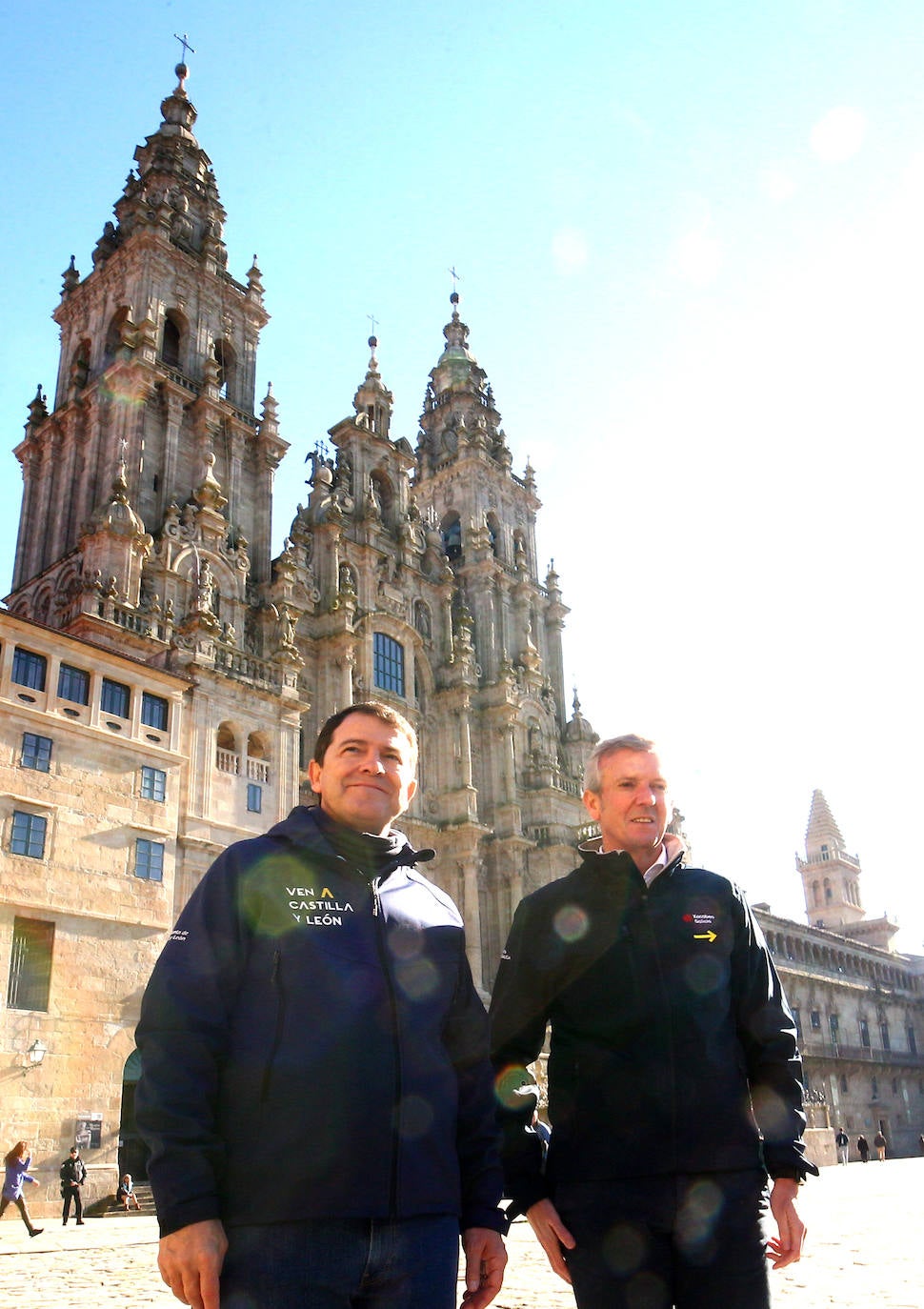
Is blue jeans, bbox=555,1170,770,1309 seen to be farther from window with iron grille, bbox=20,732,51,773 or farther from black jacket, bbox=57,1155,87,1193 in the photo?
window with iron grille, bbox=20,732,51,773

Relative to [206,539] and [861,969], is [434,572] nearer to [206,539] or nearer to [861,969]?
[206,539]

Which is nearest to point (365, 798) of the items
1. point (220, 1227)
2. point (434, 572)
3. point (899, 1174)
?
point (220, 1227)

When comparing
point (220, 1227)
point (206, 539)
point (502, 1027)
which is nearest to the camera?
point (220, 1227)

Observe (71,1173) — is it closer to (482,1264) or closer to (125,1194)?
(125,1194)

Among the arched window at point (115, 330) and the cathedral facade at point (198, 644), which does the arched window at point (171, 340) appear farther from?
the arched window at point (115, 330)

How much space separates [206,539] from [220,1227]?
3600 centimetres

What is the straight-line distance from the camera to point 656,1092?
440cm

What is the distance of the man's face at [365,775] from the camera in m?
4.55

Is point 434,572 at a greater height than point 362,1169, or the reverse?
point 434,572

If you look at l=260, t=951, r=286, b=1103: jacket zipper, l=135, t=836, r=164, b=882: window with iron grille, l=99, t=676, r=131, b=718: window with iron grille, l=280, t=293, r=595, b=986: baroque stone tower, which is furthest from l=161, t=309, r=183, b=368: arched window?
l=260, t=951, r=286, b=1103: jacket zipper

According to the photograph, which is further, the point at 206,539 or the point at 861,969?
the point at 861,969

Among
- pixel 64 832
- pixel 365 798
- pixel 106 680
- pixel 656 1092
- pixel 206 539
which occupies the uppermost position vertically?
pixel 206 539

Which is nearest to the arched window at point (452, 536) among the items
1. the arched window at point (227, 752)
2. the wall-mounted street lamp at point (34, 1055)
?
the arched window at point (227, 752)

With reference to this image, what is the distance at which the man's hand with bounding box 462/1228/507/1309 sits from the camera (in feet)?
13.3
